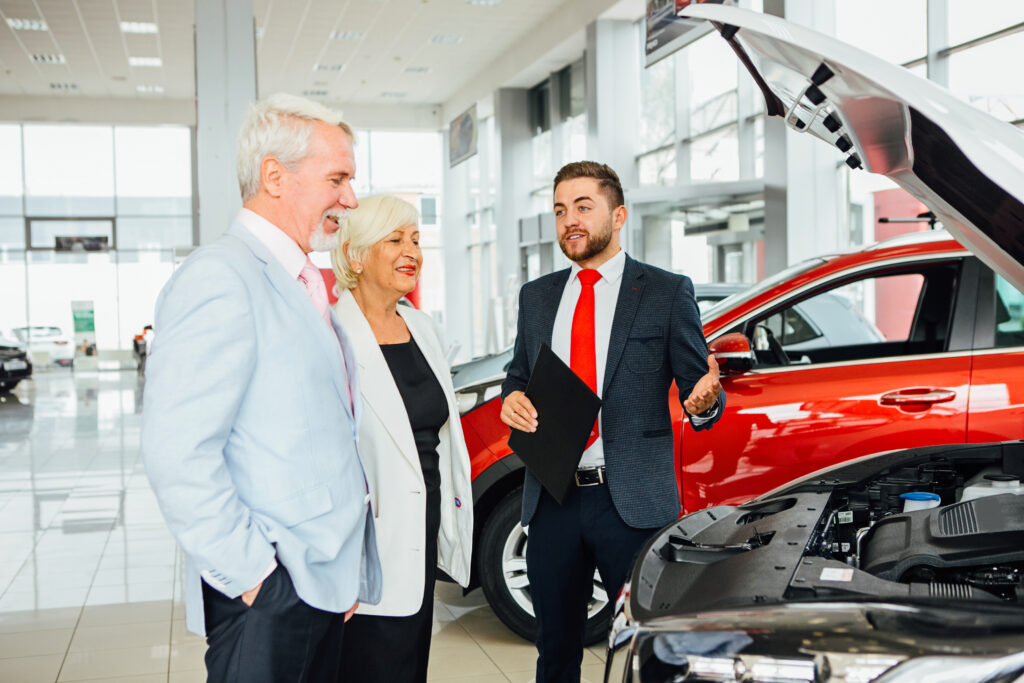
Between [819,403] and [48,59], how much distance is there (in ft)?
59.9

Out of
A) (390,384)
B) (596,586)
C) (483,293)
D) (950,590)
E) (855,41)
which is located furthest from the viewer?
(483,293)

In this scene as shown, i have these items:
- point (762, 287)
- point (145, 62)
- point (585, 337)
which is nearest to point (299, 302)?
point (585, 337)

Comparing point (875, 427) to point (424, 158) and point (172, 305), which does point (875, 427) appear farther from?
point (424, 158)

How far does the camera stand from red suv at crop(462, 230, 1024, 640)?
324 centimetres

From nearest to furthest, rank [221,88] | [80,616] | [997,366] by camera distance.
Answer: [997,366] → [80,616] → [221,88]

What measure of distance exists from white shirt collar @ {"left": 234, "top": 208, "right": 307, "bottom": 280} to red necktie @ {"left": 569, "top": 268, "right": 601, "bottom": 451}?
0.99 metres

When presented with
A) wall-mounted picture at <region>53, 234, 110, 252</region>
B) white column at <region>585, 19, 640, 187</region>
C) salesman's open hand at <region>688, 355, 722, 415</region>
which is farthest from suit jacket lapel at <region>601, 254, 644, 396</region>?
wall-mounted picture at <region>53, 234, 110, 252</region>

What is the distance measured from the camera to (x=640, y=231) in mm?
11328

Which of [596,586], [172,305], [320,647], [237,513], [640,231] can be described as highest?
[640,231]

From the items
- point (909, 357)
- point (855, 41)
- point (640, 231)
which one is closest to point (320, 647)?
point (909, 357)

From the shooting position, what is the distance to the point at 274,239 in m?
1.70

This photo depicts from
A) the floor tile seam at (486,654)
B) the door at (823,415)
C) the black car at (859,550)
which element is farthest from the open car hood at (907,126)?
the floor tile seam at (486,654)

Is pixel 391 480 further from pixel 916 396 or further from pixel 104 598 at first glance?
pixel 104 598

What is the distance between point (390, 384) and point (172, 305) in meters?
0.86
